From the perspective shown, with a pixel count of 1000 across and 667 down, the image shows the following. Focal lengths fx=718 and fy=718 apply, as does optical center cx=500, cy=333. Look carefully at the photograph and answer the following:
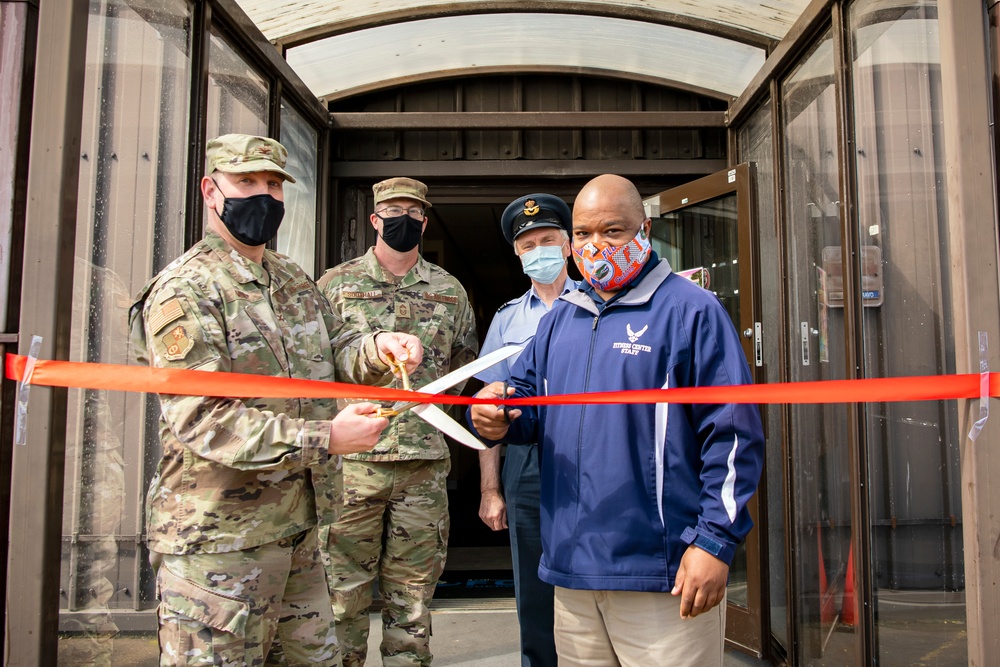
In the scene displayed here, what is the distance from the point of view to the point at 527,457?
9.12 ft

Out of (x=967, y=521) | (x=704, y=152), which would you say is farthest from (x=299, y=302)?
(x=704, y=152)

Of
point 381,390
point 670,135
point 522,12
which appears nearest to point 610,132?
point 670,135

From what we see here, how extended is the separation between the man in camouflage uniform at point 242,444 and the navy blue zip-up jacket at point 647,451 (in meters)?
0.54

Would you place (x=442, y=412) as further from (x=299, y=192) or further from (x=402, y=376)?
(x=299, y=192)

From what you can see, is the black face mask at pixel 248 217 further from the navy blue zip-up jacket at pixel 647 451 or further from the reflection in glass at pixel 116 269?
the navy blue zip-up jacket at pixel 647 451

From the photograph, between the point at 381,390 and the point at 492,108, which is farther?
the point at 492,108

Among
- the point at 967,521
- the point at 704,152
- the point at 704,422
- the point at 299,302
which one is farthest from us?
the point at 704,152

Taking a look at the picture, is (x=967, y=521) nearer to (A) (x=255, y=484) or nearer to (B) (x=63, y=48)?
(A) (x=255, y=484)

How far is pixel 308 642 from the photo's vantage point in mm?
2188

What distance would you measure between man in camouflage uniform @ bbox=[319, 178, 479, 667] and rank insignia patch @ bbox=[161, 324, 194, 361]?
3.84 ft

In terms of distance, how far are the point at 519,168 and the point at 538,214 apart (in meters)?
1.66

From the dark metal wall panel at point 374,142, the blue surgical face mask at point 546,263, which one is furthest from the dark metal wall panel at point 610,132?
the blue surgical face mask at point 546,263

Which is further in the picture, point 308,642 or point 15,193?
point 308,642

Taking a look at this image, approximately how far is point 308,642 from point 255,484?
0.55 meters
